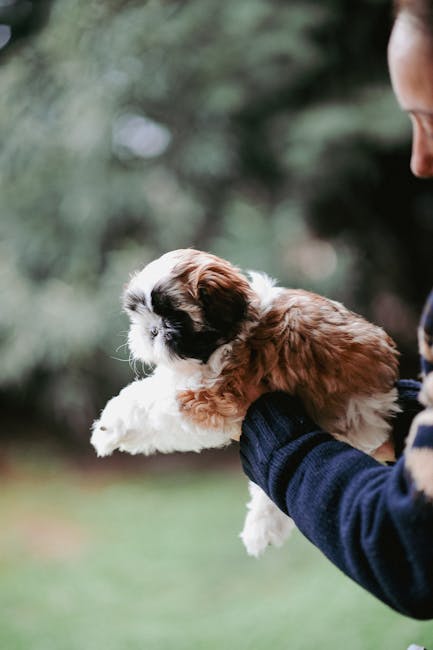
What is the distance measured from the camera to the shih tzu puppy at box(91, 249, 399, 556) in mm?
770

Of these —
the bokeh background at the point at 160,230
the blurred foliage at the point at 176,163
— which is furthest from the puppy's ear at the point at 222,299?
the blurred foliage at the point at 176,163

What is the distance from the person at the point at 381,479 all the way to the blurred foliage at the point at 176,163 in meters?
1.32

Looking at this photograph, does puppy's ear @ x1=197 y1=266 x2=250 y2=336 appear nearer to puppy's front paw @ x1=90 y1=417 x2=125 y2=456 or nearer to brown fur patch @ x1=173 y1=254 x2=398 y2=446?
brown fur patch @ x1=173 y1=254 x2=398 y2=446

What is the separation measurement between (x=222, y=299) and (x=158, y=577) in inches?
51.9

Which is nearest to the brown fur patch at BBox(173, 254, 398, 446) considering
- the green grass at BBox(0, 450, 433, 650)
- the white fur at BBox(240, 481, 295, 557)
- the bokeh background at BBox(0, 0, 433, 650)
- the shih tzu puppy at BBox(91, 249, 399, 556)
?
the shih tzu puppy at BBox(91, 249, 399, 556)

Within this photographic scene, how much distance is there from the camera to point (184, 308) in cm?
77

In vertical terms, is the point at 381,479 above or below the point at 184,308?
below

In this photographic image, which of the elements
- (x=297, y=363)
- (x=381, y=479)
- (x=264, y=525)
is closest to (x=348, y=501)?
(x=381, y=479)

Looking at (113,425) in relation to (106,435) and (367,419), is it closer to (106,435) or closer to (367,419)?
(106,435)

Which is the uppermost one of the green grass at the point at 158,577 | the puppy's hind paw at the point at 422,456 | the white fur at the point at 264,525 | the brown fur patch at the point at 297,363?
the puppy's hind paw at the point at 422,456

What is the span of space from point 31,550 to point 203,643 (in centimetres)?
71

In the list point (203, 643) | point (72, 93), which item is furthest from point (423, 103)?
point (72, 93)

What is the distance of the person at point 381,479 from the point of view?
50 cm

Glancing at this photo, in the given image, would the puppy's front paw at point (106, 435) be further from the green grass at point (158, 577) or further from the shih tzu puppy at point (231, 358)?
the green grass at point (158, 577)
